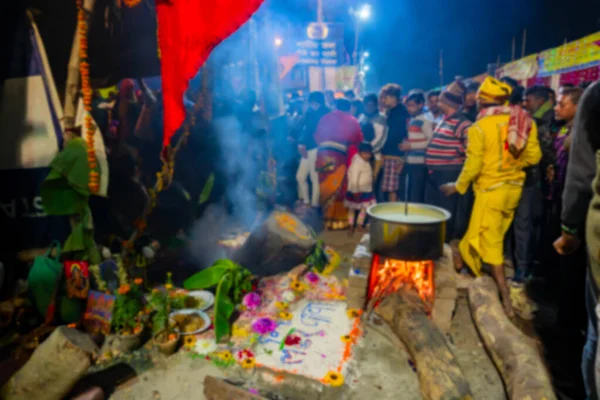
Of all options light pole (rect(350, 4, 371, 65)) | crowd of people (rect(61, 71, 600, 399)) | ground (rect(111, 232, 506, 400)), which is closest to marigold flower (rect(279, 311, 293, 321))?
ground (rect(111, 232, 506, 400))

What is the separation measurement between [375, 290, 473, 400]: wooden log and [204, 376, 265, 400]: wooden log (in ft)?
4.53

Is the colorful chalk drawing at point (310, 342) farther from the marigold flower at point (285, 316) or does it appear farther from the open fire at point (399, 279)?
the open fire at point (399, 279)

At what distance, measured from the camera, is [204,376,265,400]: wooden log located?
2.87 meters

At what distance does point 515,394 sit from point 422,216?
74.1 inches

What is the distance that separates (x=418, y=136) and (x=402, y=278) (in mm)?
3332

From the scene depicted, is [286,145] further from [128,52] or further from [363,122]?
[128,52]

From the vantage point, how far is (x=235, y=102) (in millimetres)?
7133

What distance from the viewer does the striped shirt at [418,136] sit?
6742 millimetres

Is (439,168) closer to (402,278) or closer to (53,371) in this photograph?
(402,278)

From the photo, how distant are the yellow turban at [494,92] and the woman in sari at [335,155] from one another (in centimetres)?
300

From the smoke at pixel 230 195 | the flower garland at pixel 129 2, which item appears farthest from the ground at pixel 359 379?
the flower garland at pixel 129 2

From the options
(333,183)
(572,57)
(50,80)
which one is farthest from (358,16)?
(50,80)

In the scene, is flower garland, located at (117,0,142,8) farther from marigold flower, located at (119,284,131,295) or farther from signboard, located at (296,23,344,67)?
signboard, located at (296,23,344,67)

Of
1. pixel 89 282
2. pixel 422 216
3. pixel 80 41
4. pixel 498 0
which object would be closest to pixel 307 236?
pixel 422 216
